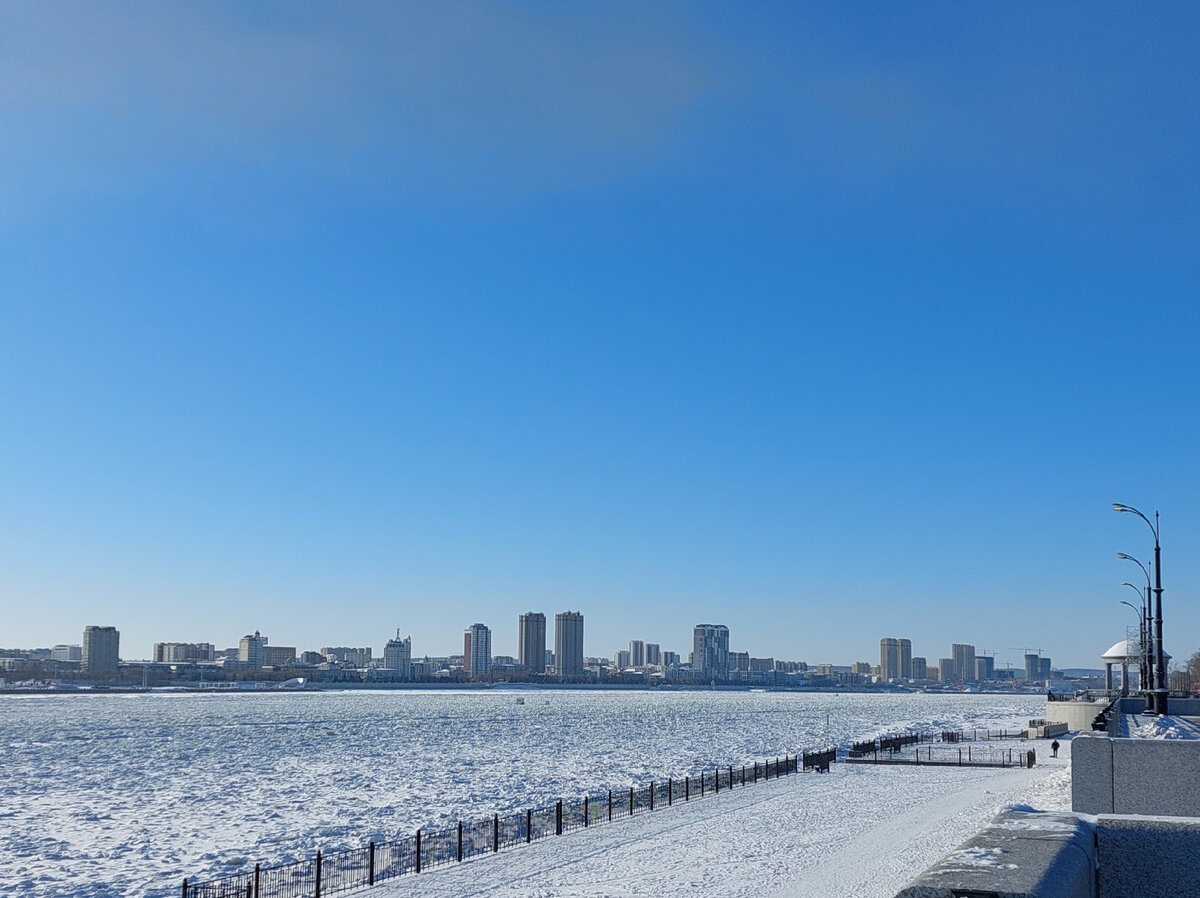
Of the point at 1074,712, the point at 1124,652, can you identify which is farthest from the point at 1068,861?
the point at 1124,652

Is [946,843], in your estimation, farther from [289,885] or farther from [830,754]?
[830,754]

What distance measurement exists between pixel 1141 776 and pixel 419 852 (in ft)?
78.4

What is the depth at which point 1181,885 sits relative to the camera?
7457 millimetres

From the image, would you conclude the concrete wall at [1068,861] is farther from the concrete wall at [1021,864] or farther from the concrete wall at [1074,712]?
the concrete wall at [1074,712]

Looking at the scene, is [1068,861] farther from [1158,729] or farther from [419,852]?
[419,852]

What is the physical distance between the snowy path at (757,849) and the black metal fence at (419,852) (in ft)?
4.09

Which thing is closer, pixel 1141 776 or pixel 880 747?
pixel 1141 776

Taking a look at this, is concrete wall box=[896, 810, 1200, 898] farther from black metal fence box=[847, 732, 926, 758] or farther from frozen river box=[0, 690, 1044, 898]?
black metal fence box=[847, 732, 926, 758]

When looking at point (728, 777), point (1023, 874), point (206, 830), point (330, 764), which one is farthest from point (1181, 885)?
point (330, 764)

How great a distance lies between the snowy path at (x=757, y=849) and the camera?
26859mm

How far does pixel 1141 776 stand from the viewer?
11875mm

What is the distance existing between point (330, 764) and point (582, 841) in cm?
4731

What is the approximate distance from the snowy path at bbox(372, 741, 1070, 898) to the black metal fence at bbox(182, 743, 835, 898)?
125cm

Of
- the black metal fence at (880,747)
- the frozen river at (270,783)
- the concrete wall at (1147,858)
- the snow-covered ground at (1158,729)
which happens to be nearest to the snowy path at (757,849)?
the snow-covered ground at (1158,729)
